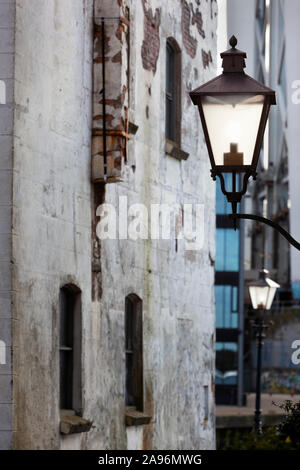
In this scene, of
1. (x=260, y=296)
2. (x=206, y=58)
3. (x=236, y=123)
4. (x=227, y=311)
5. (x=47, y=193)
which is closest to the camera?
(x=236, y=123)

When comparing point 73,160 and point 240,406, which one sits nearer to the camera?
point 73,160

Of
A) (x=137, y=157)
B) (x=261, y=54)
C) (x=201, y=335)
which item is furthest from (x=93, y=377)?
(x=261, y=54)

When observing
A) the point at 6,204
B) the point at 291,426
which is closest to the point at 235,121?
the point at 291,426

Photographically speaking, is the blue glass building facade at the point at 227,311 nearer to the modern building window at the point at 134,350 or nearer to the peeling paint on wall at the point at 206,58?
the peeling paint on wall at the point at 206,58

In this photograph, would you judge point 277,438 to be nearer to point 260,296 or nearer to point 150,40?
point 150,40

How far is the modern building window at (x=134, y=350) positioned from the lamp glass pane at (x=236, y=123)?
8.88 metres

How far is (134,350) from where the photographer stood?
1836cm

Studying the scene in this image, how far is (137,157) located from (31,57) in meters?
4.14

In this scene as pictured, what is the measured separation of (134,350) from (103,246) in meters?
2.33

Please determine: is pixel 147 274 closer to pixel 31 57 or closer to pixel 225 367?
pixel 31 57

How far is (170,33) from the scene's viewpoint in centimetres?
2006

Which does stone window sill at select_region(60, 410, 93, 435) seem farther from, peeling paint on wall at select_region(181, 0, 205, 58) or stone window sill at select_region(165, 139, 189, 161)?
peeling paint on wall at select_region(181, 0, 205, 58)

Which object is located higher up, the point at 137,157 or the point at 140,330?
the point at 137,157

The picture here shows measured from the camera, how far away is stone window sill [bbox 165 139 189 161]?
19.8 m
